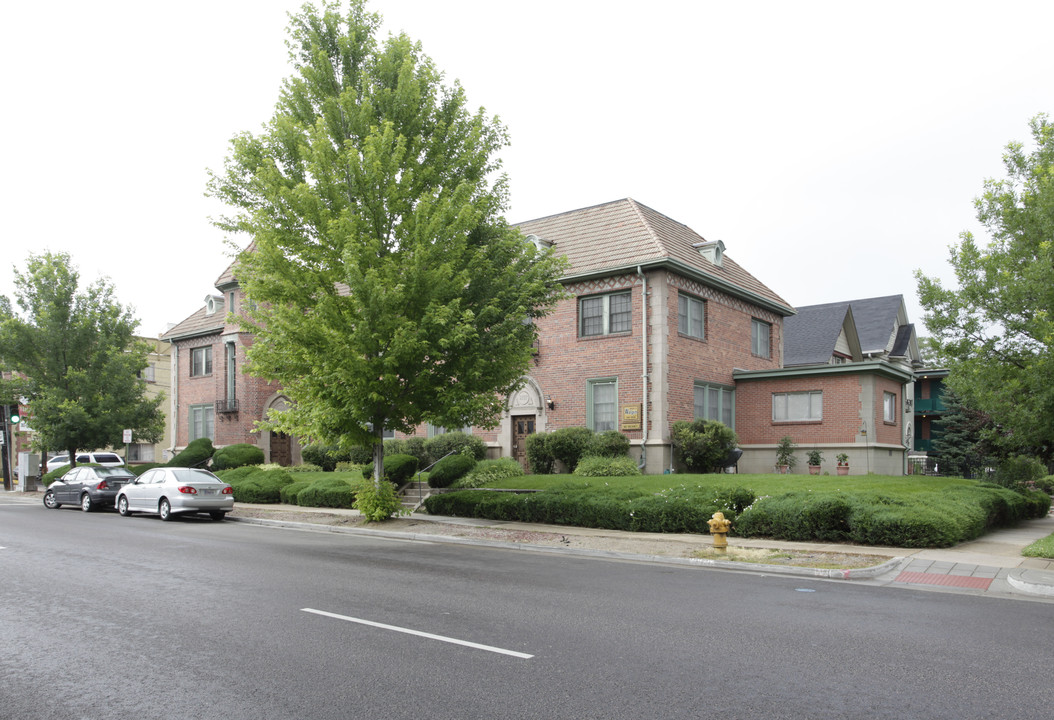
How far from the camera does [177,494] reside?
66.9 ft

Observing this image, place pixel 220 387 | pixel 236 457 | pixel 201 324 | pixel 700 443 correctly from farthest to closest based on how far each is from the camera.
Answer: pixel 201 324, pixel 220 387, pixel 236 457, pixel 700 443

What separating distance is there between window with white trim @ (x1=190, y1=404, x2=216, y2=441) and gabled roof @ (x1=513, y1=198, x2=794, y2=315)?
19171mm

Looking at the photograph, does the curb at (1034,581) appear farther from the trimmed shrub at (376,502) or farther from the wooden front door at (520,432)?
the wooden front door at (520,432)

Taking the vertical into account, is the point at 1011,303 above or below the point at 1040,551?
above

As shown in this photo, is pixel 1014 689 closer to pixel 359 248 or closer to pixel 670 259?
pixel 359 248

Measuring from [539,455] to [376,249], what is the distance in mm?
10639

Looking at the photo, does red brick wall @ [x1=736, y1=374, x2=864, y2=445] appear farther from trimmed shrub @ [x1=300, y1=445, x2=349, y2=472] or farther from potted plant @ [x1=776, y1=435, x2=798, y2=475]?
trimmed shrub @ [x1=300, y1=445, x2=349, y2=472]

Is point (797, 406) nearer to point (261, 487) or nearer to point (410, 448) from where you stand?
point (410, 448)

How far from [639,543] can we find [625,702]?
9147mm

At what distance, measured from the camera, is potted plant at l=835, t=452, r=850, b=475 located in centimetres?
2428

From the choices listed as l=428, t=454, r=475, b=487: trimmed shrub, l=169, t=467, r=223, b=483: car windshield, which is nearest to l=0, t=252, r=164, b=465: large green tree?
l=169, t=467, r=223, b=483: car windshield

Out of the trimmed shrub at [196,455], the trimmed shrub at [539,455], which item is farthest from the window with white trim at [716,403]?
the trimmed shrub at [196,455]

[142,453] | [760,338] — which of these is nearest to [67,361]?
[760,338]

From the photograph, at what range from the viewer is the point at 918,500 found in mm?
14797
